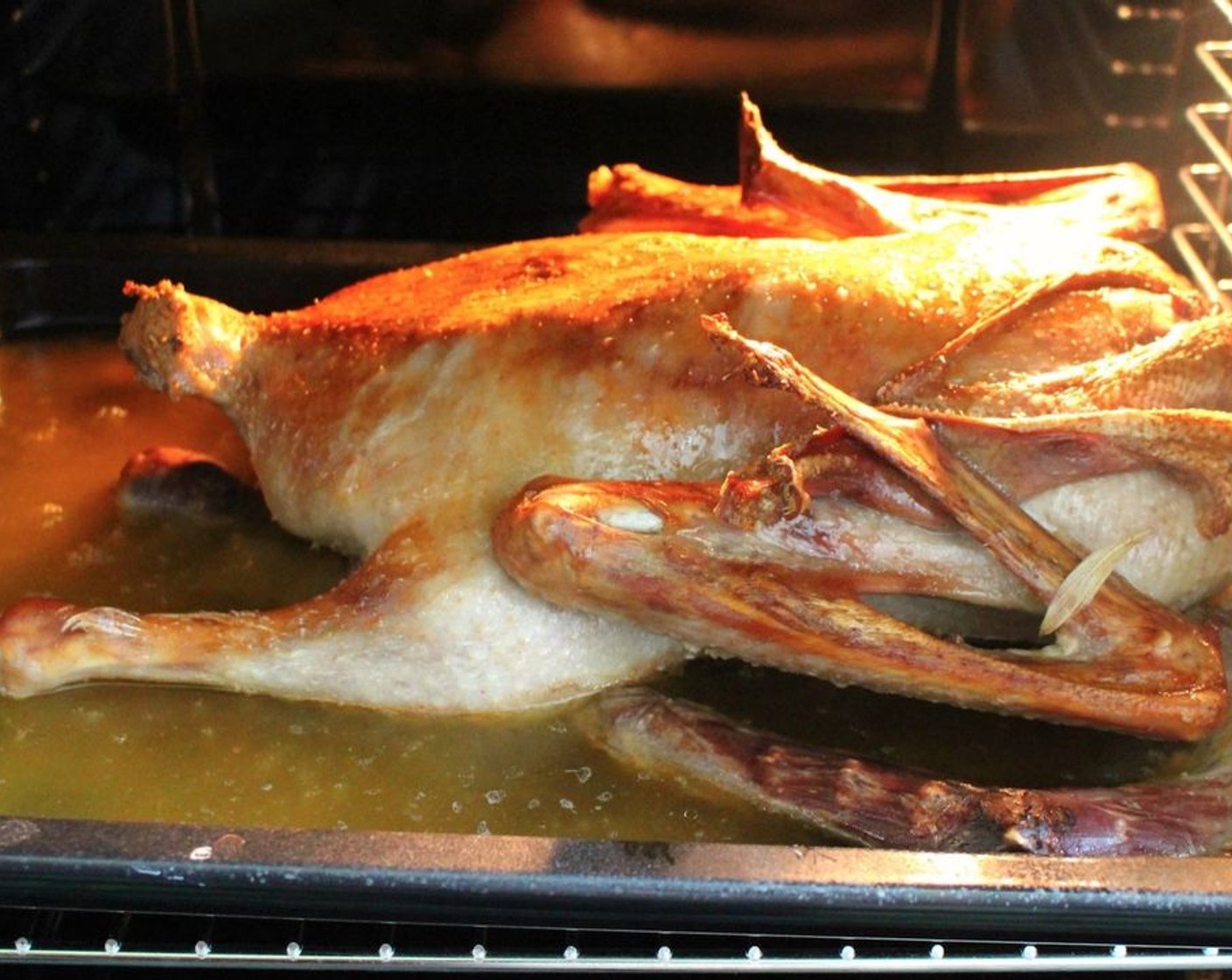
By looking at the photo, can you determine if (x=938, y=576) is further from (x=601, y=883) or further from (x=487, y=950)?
(x=487, y=950)

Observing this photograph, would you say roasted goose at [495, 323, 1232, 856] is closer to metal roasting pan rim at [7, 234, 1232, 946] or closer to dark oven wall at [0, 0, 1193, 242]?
metal roasting pan rim at [7, 234, 1232, 946]

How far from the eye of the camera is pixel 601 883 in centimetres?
165

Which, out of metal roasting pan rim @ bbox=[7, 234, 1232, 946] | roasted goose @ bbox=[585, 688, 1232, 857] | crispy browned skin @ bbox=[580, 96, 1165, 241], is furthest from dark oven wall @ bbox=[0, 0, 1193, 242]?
metal roasting pan rim @ bbox=[7, 234, 1232, 946]

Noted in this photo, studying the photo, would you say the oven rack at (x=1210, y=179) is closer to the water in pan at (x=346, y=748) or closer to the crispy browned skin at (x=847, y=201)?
the crispy browned skin at (x=847, y=201)

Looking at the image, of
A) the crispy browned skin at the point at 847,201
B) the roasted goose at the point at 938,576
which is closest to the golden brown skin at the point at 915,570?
the roasted goose at the point at 938,576

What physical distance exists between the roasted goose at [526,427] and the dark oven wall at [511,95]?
40.0 inches

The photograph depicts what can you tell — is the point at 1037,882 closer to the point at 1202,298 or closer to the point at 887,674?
the point at 887,674

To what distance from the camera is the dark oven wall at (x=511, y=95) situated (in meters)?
3.11

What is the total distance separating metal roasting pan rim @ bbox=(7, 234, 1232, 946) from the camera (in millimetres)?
1634

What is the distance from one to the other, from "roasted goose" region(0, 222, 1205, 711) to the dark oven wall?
102 centimetres

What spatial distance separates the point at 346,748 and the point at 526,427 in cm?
51

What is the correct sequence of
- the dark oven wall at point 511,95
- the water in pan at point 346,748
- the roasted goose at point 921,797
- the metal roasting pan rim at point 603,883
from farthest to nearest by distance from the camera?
the dark oven wall at point 511,95, the water in pan at point 346,748, the roasted goose at point 921,797, the metal roasting pan rim at point 603,883

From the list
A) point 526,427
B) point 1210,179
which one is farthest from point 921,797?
point 1210,179

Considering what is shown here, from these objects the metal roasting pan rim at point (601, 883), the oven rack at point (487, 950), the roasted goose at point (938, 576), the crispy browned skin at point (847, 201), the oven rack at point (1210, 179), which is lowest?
the oven rack at point (487, 950)
